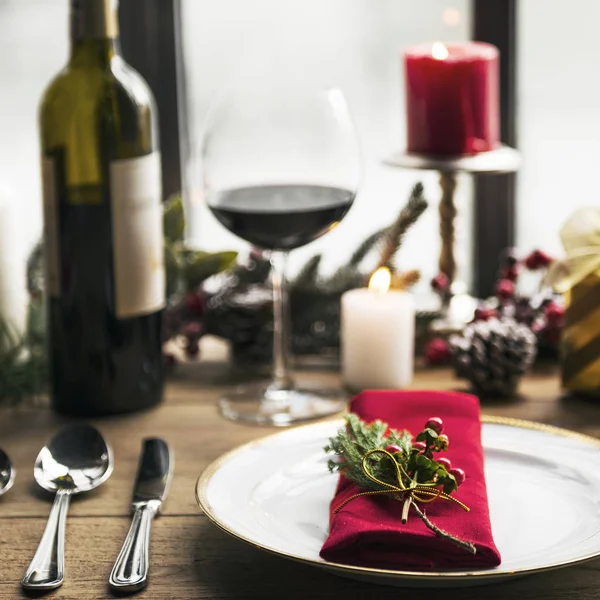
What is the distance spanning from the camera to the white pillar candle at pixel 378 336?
1045 millimetres

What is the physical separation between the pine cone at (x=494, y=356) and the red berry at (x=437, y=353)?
8 cm

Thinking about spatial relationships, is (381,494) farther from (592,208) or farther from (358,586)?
(592,208)

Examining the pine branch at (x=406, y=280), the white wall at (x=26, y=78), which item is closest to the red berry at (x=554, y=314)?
the pine branch at (x=406, y=280)

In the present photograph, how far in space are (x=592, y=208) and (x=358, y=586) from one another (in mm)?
516

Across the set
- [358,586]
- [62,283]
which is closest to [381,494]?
Answer: [358,586]

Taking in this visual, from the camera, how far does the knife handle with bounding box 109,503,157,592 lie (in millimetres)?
645

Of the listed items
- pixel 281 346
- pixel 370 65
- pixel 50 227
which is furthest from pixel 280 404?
pixel 370 65

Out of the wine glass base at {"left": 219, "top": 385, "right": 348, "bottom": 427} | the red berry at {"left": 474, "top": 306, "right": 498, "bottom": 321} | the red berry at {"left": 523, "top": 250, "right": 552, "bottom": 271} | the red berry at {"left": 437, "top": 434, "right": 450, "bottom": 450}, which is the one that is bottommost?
the wine glass base at {"left": 219, "top": 385, "right": 348, "bottom": 427}

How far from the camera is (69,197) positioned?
0.94 m

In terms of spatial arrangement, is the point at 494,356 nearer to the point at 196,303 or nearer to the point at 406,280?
the point at 406,280

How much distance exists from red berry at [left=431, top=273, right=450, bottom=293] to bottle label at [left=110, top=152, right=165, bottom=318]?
1.09ft

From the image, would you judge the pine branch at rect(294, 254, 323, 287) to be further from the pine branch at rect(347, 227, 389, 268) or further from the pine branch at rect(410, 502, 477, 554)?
the pine branch at rect(410, 502, 477, 554)

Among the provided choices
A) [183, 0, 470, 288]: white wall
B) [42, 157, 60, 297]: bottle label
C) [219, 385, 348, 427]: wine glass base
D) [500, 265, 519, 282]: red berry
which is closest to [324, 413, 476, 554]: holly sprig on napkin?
[219, 385, 348, 427]: wine glass base

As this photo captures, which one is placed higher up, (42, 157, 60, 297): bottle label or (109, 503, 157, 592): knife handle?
(42, 157, 60, 297): bottle label
